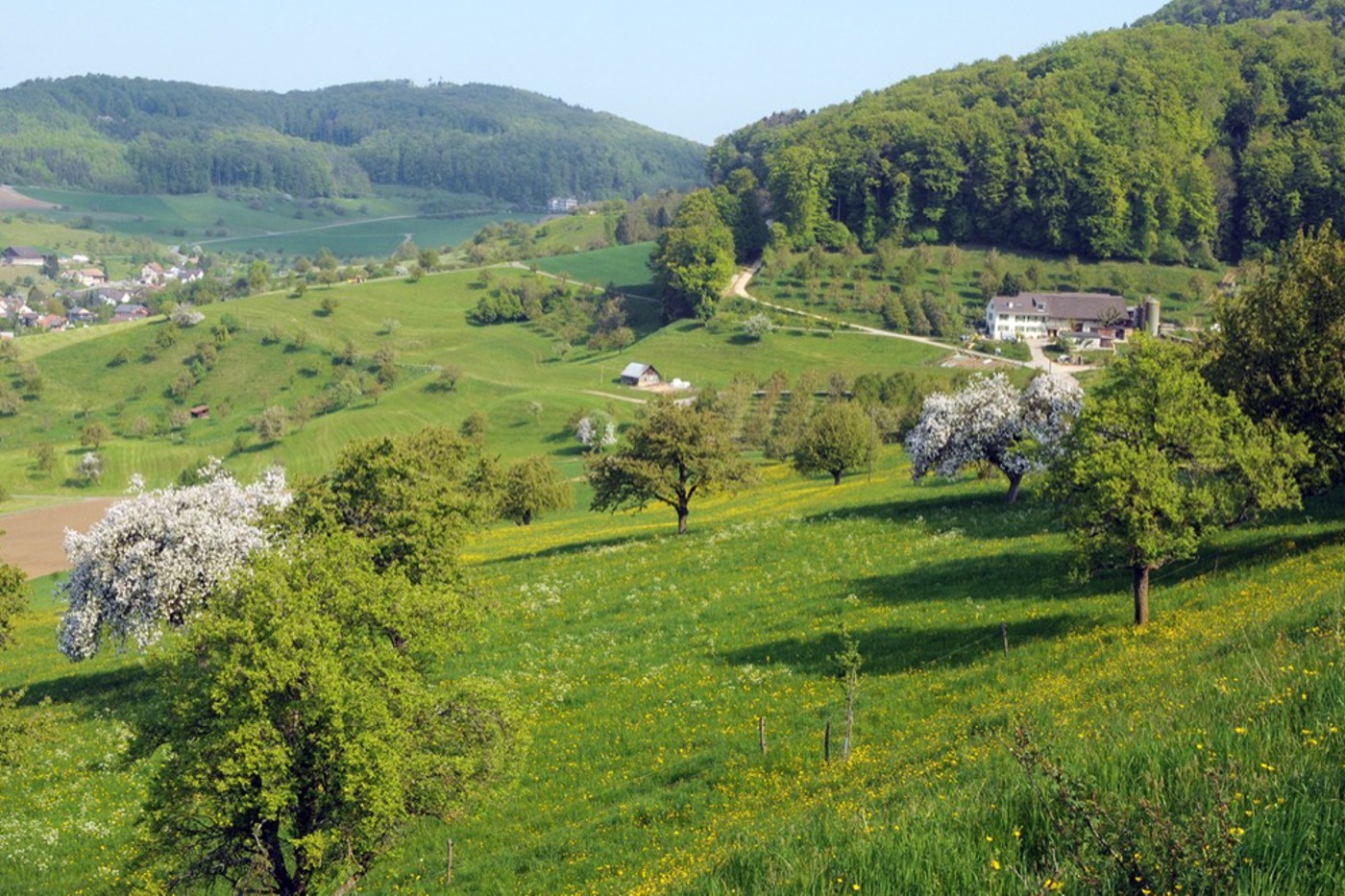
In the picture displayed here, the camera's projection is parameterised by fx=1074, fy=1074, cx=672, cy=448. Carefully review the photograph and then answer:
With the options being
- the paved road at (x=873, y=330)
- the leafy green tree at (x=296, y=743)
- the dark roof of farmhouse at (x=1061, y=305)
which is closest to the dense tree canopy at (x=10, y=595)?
the leafy green tree at (x=296, y=743)

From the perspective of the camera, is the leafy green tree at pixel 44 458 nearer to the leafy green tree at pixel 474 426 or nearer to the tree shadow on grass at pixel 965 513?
the leafy green tree at pixel 474 426

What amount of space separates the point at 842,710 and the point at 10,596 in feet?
89.4

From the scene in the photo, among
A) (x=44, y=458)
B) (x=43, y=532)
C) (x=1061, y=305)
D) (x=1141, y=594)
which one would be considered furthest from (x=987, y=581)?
(x=44, y=458)

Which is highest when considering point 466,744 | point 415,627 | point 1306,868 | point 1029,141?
point 1029,141

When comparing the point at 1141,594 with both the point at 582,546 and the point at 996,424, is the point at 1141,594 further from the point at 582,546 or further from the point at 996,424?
the point at 582,546

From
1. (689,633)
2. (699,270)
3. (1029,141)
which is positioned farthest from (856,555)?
(1029,141)

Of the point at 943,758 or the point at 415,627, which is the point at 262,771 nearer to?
the point at 415,627

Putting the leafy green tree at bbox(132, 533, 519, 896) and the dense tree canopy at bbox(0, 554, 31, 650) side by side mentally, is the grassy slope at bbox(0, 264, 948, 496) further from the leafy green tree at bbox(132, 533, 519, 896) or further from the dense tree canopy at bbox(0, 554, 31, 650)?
the leafy green tree at bbox(132, 533, 519, 896)

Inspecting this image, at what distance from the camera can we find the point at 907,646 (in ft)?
117

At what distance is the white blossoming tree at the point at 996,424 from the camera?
56719 mm

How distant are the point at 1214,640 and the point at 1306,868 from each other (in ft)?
56.9

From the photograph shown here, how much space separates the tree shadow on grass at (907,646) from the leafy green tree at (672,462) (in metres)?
25.9

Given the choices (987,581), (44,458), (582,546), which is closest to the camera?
(987,581)

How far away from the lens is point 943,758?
63.9 feet
